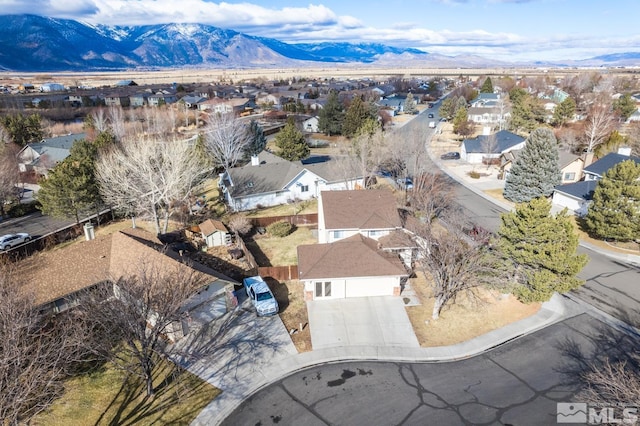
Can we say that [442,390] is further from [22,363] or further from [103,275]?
[103,275]

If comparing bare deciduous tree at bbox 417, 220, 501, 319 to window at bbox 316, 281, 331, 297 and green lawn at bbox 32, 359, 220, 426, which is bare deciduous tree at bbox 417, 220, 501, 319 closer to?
window at bbox 316, 281, 331, 297

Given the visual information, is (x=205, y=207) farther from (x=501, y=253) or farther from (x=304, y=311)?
(x=501, y=253)

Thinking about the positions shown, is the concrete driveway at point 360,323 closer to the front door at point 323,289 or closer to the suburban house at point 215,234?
the front door at point 323,289

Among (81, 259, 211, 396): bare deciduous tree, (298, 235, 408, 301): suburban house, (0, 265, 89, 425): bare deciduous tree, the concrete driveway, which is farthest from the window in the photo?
(0, 265, 89, 425): bare deciduous tree

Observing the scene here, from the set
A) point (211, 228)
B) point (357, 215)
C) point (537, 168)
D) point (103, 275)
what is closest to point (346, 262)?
point (357, 215)

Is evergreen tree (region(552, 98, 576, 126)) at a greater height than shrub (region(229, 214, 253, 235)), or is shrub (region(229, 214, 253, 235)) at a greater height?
evergreen tree (region(552, 98, 576, 126))

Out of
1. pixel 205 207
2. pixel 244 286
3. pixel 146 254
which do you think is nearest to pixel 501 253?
pixel 244 286
